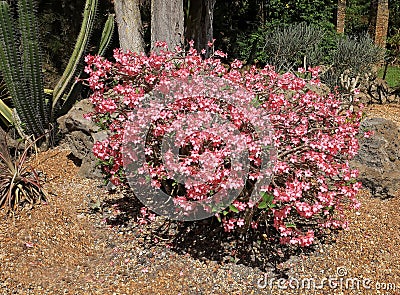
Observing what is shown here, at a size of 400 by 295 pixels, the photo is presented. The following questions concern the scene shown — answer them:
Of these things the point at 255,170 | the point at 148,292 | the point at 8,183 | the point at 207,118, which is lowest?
the point at 148,292

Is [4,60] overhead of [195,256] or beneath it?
overhead

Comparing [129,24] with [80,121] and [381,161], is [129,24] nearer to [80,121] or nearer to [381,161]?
[80,121]

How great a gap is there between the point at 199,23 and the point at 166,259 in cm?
384

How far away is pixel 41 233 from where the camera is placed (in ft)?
10.5

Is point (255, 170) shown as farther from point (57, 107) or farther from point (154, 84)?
point (57, 107)

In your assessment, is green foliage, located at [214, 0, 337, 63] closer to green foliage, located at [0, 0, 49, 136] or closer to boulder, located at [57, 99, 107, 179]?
green foliage, located at [0, 0, 49, 136]

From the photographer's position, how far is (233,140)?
7.84 ft

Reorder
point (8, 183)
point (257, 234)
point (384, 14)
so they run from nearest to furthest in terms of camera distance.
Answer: point (257, 234) → point (8, 183) → point (384, 14)

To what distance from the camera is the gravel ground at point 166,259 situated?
2.75 meters

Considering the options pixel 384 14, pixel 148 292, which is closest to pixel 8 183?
pixel 148 292

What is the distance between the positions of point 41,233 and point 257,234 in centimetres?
154
